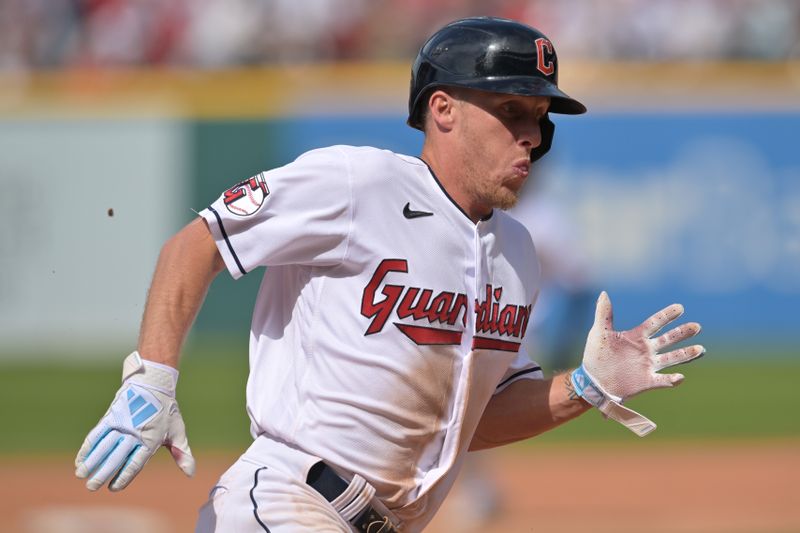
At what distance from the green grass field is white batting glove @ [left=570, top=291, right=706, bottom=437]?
742 centimetres

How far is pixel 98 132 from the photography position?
15125 millimetres

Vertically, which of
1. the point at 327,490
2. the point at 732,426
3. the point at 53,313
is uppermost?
the point at 327,490

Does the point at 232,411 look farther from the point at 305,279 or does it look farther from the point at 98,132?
the point at 305,279

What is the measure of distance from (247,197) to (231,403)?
9675mm

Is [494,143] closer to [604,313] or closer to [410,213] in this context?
[410,213]

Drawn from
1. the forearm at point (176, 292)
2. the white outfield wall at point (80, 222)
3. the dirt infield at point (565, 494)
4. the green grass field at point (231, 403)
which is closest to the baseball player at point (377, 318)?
the forearm at point (176, 292)

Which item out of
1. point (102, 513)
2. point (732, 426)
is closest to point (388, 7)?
point (732, 426)

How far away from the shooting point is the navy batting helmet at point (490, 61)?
12.9 feet

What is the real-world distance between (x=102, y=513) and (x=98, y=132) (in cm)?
710

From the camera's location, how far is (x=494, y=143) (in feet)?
13.1

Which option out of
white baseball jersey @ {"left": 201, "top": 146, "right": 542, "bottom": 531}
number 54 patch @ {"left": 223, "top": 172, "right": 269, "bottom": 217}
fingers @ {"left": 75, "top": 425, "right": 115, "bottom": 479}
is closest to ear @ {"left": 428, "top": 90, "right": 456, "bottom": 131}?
white baseball jersey @ {"left": 201, "top": 146, "right": 542, "bottom": 531}

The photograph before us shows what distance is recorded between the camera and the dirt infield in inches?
340

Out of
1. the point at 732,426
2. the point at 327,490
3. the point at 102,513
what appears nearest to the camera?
the point at 327,490

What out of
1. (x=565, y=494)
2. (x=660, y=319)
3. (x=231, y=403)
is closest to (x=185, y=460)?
(x=660, y=319)
